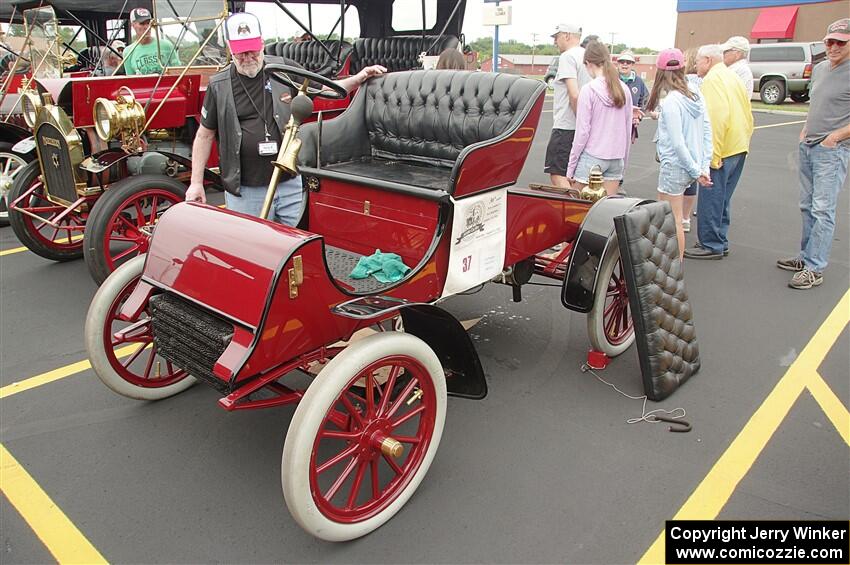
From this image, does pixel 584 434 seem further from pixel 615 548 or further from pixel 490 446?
pixel 615 548

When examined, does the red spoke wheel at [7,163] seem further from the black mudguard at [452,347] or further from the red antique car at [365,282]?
the black mudguard at [452,347]

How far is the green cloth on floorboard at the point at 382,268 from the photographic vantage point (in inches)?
110

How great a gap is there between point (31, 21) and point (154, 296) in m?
4.84

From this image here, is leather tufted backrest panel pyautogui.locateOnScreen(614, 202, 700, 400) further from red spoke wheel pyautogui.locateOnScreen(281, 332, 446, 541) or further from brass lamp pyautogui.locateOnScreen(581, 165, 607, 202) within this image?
red spoke wheel pyautogui.locateOnScreen(281, 332, 446, 541)

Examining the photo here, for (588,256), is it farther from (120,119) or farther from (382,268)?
(120,119)

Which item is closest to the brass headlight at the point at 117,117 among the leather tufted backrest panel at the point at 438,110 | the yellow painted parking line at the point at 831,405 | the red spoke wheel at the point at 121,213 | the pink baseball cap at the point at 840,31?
the red spoke wheel at the point at 121,213

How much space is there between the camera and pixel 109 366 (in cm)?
276

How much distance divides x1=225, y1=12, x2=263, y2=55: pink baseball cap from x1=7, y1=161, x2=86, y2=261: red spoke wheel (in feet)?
7.50

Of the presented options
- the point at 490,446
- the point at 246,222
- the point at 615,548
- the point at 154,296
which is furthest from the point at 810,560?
the point at 154,296

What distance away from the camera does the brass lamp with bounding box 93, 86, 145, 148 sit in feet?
14.3

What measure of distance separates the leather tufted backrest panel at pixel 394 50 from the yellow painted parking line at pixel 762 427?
5.61m

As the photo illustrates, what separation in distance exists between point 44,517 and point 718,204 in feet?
16.4

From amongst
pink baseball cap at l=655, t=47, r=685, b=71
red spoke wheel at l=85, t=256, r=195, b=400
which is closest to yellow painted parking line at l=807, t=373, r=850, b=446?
pink baseball cap at l=655, t=47, r=685, b=71

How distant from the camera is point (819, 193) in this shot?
456cm
